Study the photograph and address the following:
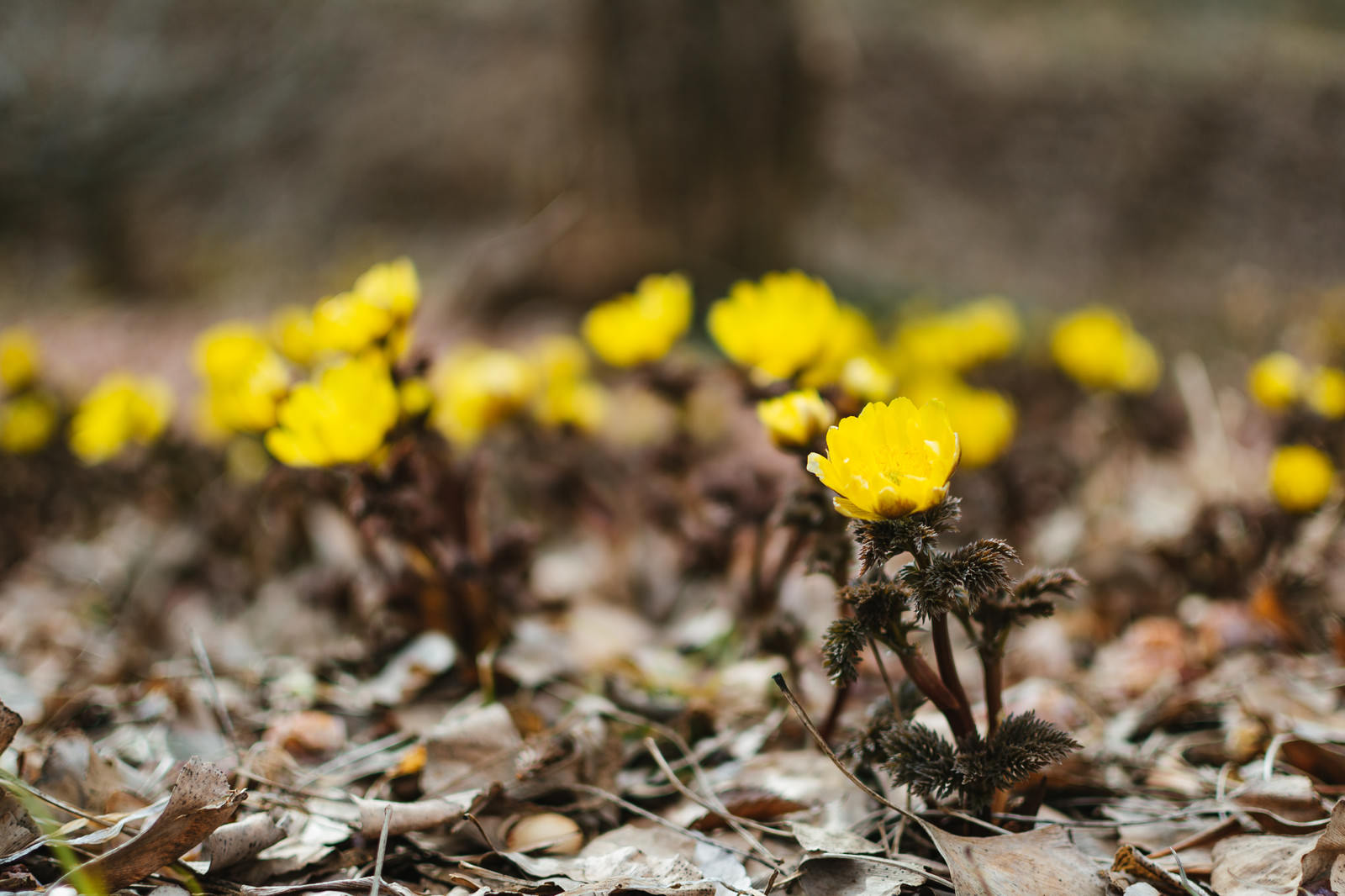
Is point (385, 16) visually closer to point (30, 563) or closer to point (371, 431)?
point (30, 563)

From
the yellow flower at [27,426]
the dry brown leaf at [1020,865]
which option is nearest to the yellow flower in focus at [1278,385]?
the dry brown leaf at [1020,865]

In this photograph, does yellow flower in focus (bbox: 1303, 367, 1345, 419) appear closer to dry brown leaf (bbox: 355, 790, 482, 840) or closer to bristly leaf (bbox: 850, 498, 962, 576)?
bristly leaf (bbox: 850, 498, 962, 576)

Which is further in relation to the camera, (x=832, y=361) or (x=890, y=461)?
(x=832, y=361)

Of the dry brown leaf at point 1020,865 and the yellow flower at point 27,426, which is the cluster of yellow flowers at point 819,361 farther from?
the yellow flower at point 27,426

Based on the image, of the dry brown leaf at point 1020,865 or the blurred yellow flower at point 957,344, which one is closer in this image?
the dry brown leaf at point 1020,865

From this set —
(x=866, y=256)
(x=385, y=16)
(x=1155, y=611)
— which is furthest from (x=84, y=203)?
(x=1155, y=611)

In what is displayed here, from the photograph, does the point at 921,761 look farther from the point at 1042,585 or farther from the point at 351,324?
the point at 351,324

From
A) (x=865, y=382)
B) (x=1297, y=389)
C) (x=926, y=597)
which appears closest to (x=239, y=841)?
(x=926, y=597)
